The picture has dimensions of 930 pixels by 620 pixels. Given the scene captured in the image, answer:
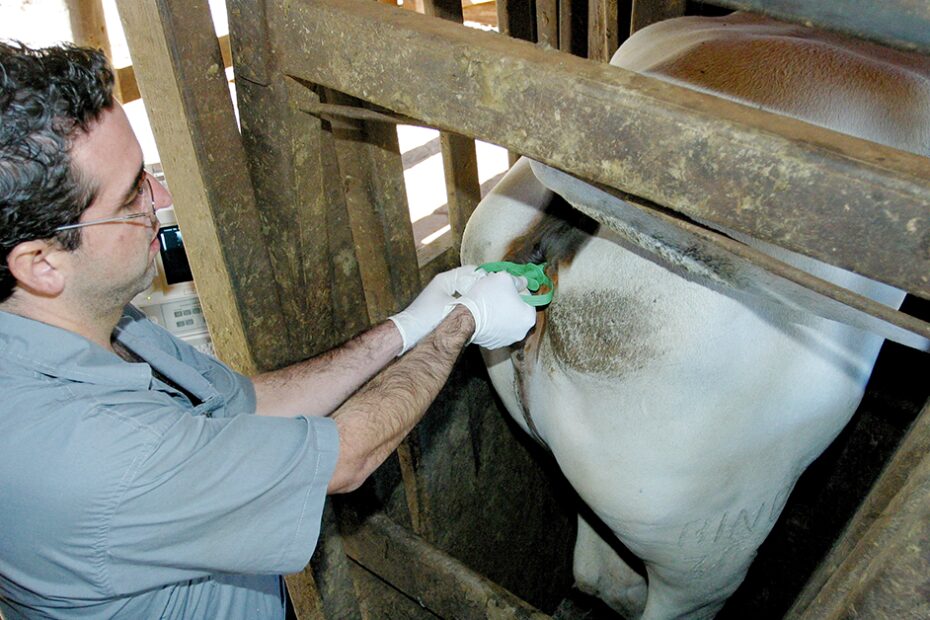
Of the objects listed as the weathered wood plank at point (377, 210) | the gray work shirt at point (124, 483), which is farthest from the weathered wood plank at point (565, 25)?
the gray work shirt at point (124, 483)

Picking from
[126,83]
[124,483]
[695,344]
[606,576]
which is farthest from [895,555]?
[126,83]

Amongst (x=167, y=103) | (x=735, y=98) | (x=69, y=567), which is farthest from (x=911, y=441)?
(x=167, y=103)

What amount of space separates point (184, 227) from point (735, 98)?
945mm

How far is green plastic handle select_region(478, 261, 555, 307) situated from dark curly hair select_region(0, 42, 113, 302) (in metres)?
0.68

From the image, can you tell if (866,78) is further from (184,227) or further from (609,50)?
(184,227)

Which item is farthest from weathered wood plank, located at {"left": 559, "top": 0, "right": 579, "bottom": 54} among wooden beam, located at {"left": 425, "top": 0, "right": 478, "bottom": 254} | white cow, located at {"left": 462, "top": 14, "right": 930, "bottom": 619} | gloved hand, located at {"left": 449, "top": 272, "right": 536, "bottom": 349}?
gloved hand, located at {"left": 449, "top": 272, "right": 536, "bottom": 349}

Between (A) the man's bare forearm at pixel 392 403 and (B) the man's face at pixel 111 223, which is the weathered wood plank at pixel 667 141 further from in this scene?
(A) the man's bare forearm at pixel 392 403

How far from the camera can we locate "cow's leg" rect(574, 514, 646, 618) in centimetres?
201

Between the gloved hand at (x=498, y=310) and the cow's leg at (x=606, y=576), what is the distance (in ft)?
2.61

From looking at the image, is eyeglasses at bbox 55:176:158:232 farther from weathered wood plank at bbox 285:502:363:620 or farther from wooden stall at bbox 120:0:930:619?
weathered wood plank at bbox 285:502:363:620

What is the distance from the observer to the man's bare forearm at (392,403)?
1187 mm

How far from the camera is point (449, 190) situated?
2.08m

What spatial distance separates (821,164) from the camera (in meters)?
0.73

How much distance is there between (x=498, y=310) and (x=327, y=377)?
0.34m
